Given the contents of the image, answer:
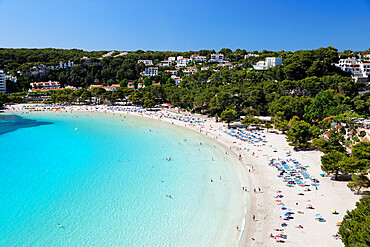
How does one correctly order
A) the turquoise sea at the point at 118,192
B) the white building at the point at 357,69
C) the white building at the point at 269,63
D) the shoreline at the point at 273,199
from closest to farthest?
the shoreline at the point at 273,199 < the turquoise sea at the point at 118,192 < the white building at the point at 357,69 < the white building at the point at 269,63

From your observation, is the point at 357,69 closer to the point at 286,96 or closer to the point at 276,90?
the point at 276,90

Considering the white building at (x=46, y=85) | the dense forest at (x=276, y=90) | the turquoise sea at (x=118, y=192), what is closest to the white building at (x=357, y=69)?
the dense forest at (x=276, y=90)

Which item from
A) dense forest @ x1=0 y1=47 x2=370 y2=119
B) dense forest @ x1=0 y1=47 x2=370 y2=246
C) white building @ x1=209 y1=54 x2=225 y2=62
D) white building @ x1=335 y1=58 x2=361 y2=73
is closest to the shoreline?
dense forest @ x1=0 y1=47 x2=370 y2=246

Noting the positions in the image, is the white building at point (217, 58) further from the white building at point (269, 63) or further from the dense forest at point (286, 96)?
the white building at point (269, 63)

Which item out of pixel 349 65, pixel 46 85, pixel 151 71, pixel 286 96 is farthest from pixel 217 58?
pixel 46 85

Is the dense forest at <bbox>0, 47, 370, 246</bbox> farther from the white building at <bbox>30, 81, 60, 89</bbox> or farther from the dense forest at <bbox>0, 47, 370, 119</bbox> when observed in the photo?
the white building at <bbox>30, 81, 60, 89</bbox>

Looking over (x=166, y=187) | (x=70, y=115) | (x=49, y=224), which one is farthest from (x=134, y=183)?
(x=70, y=115)
